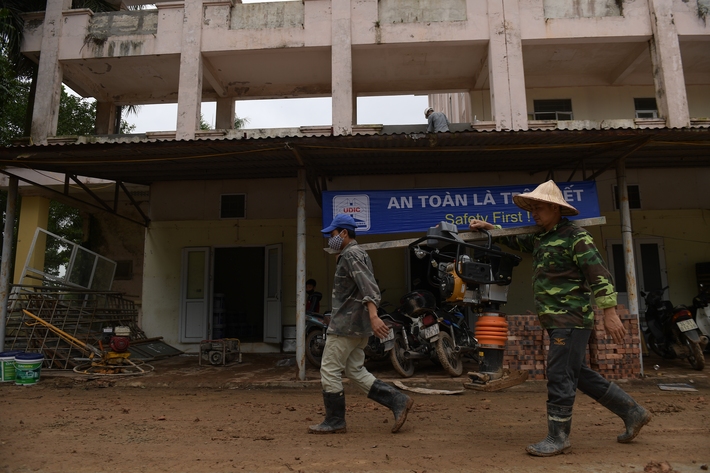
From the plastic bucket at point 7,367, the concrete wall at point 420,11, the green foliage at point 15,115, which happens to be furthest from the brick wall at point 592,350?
the green foliage at point 15,115

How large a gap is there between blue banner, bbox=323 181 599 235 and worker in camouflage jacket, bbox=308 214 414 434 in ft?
11.4

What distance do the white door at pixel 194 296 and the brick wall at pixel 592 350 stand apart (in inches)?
246

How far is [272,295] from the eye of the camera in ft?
33.1

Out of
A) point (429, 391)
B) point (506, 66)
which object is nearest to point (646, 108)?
point (506, 66)

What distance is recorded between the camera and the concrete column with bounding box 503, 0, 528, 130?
33.9 ft

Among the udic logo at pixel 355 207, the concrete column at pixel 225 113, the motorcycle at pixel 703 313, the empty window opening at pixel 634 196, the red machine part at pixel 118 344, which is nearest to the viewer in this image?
the red machine part at pixel 118 344

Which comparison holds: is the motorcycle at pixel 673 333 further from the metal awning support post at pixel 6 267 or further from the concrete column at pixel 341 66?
the metal awning support post at pixel 6 267

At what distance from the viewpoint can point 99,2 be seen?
12.7 m

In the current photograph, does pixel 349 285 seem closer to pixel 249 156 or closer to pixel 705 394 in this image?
pixel 249 156

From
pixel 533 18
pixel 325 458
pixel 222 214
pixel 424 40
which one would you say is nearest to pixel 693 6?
pixel 533 18

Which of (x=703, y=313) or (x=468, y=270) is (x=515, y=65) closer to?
(x=703, y=313)

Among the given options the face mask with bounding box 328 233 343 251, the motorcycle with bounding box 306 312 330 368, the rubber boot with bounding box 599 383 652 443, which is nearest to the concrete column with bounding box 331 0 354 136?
the motorcycle with bounding box 306 312 330 368

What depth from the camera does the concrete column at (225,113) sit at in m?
12.6

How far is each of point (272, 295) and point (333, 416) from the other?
20.6 ft
